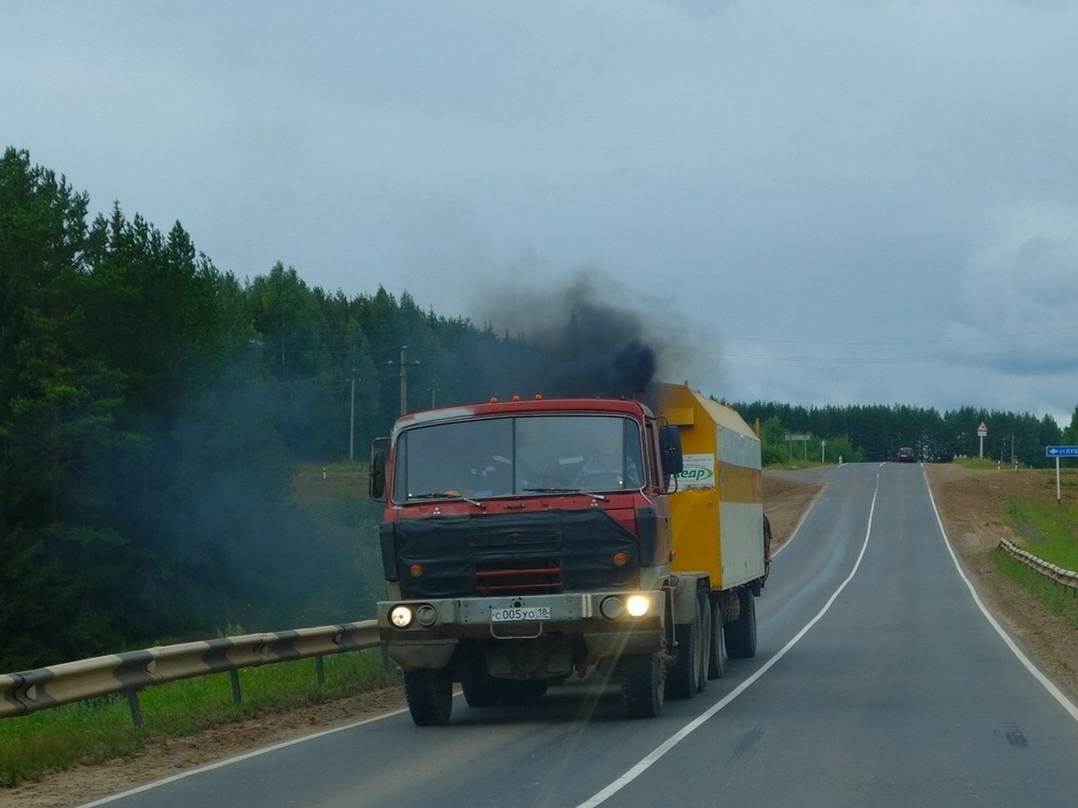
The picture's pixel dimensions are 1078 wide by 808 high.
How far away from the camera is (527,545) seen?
42.5 ft

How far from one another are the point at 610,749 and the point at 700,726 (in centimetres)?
176

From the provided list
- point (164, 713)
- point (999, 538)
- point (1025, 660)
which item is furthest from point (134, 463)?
point (164, 713)

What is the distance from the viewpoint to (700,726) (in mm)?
13031

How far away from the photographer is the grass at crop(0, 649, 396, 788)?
11227 millimetres

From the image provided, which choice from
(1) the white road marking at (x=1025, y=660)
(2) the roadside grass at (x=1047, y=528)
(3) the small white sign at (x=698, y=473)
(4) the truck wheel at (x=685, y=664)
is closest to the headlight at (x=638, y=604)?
(4) the truck wheel at (x=685, y=664)

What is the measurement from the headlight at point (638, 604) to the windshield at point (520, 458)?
3.40 feet

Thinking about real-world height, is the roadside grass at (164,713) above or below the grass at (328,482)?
below

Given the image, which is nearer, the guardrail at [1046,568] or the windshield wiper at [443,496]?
the windshield wiper at [443,496]

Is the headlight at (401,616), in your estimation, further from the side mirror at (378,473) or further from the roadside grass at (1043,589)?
the roadside grass at (1043,589)

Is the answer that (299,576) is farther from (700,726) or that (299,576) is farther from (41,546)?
(700,726)

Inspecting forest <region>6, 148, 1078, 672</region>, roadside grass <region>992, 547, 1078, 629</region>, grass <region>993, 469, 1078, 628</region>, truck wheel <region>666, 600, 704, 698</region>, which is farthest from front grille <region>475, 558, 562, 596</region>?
forest <region>6, 148, 1078, 672</region>

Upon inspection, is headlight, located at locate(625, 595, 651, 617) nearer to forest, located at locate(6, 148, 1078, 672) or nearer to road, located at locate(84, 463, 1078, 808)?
road, located at locate(84, 463, 1078, 808)

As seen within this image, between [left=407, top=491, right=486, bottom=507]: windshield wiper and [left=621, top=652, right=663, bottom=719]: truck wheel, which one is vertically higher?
[left=407, top=491, right=486, bottom=507]: windshield wiper

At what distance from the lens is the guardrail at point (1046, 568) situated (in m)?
32.5
